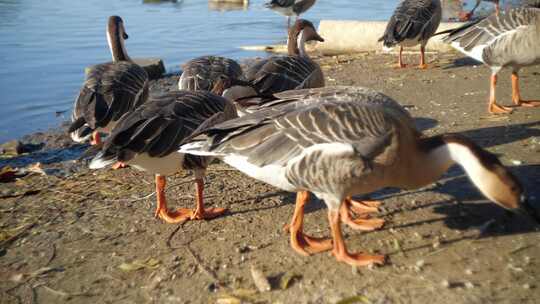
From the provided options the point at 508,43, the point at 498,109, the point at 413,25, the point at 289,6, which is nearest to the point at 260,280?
the point at 498,109

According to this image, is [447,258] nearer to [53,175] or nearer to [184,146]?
[184,146]

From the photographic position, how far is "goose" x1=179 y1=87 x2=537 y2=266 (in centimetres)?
362

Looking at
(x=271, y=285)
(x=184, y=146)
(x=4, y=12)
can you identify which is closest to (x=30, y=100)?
(x=184, y=146)

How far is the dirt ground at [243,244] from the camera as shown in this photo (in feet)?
11.8

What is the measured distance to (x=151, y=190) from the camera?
569cm

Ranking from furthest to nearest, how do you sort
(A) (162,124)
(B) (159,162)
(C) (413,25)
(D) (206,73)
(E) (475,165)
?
(C) (413,25) → (D) (206,73) → (B) (159,162) → (A) (162,124) → (E) (475,165)

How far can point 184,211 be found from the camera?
16.4 feet

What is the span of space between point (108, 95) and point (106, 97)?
4cm

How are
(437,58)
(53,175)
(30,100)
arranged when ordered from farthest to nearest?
1. (437,58)
2. (30,100)
3. (53,175)

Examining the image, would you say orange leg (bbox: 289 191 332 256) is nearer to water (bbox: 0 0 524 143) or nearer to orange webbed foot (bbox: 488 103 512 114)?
orange webbed foot (bbox: 488 103 512 114)

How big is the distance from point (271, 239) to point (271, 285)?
737 mm

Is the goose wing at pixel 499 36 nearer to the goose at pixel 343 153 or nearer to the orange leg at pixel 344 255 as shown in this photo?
the goose at pixel 343 153

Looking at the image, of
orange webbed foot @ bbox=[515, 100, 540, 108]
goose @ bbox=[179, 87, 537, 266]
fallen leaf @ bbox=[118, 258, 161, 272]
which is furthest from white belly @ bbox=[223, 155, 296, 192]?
orange webbed foot @ bbox=[515, 100, 540, 108]

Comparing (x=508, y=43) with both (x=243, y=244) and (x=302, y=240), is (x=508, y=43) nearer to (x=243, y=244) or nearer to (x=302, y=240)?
(x=302, y=240)
